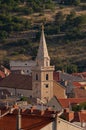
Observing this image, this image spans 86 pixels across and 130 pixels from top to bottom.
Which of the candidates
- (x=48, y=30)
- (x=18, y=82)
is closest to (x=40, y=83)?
(x=18, y=82)

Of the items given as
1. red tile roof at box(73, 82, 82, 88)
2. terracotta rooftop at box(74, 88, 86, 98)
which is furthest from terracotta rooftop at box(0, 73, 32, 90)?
red tile roof at box(73, 82, 82, 88)

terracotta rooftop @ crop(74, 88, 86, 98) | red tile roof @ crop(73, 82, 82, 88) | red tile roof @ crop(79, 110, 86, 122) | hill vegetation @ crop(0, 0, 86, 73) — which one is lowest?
red tile roof @ crop(79, 110, 86, 122)

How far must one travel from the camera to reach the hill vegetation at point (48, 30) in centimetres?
13138

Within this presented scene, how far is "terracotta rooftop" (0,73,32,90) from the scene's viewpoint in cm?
10381

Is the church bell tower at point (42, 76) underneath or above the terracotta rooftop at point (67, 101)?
above

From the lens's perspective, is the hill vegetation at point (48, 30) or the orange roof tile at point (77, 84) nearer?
the orange roof tile at point (77, 84)

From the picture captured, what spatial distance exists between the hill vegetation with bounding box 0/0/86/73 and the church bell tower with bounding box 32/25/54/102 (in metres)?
19.7

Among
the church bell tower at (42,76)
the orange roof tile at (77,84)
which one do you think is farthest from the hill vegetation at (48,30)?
the church bell tower at (42,76)

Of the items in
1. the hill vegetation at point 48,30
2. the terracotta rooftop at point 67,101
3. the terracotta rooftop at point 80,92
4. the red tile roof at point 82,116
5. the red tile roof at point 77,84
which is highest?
the hill vegetation at point 48,30

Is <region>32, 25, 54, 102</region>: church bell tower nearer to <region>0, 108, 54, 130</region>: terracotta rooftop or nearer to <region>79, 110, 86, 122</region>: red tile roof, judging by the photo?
<region>79, 110, 86, 122</region>: red tile roof

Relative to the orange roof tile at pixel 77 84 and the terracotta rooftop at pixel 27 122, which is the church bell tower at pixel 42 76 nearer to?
the orange roof tile at pixel 77 84

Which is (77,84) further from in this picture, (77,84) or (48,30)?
(48,30)

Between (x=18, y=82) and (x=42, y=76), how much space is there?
12.7 feet

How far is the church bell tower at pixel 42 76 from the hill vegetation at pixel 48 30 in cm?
1972
